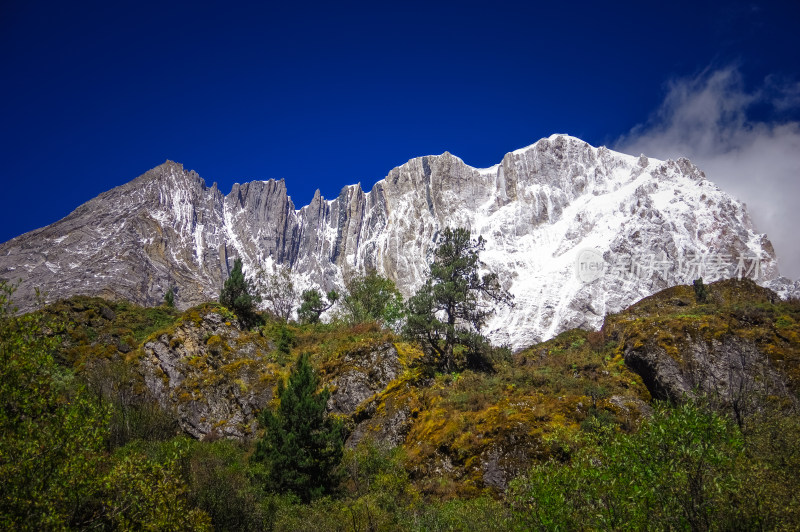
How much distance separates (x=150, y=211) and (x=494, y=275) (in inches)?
7347

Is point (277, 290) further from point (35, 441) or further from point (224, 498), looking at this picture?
point (35, 441)

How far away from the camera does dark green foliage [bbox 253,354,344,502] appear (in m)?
18.4

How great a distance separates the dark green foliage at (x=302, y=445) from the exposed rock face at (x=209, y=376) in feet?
21.0

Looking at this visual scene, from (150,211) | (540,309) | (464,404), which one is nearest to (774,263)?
(540,309)

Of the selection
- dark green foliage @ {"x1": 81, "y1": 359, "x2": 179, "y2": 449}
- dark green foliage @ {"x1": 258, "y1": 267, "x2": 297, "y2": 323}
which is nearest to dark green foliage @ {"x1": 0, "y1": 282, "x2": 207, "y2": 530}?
dark green foliage @ {"x1": 81, "y1": 359, "x2": 179, "y2": 449}

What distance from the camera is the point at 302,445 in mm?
19391

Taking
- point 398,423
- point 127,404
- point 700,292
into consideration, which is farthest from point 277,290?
point 700,292

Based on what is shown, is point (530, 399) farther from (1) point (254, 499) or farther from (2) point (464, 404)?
(1) point (254, 499)

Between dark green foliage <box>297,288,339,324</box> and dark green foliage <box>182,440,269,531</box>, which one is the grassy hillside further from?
dark green foliage <box>297,288,339,324</box>

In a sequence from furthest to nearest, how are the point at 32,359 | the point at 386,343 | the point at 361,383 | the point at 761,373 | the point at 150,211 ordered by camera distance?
the point at 150,211 < the point at 386,343 < the point at 361,383 < the point at 761,373 < the point at 32,359

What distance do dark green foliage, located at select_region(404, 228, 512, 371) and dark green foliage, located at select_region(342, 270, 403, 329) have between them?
14.9 metres

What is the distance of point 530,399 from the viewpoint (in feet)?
68.6

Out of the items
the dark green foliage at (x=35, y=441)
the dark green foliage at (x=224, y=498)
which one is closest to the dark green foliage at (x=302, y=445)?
the dark green foliage at (x=224, y=498)

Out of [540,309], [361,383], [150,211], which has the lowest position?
[361,383]
